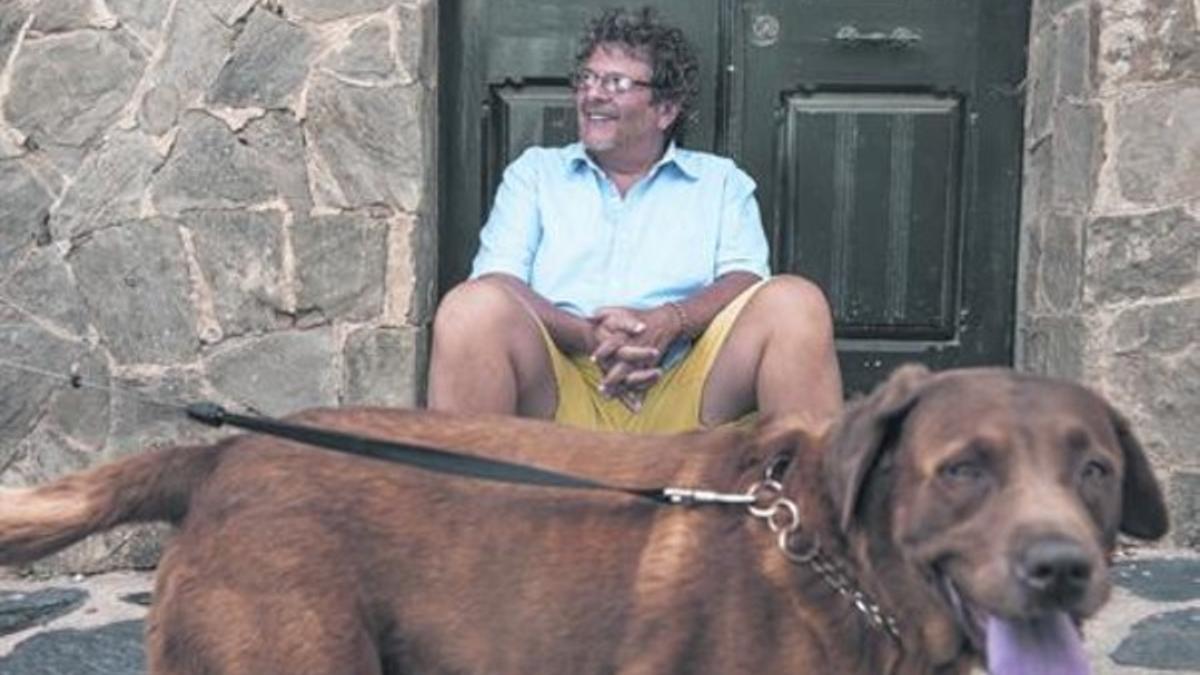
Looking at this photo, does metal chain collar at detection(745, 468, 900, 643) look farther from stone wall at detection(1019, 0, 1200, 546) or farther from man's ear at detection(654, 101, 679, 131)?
stone wall at detection(1019, 0, 1200, 546)

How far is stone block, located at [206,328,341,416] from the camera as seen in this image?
18.2 feet

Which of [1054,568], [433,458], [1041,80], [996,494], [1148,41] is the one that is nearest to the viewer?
[1054,568]

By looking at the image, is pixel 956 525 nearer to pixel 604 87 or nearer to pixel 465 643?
→ pixel 465 643

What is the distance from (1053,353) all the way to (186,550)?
11.5 ft

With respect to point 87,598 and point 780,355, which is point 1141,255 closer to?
point 780,355

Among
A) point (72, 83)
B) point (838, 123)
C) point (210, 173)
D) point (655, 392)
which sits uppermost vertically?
point (72, 83)

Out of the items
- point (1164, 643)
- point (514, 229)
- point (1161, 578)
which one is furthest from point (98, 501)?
point (1161, 578)

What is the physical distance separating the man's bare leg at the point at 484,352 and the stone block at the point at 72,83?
1.67 meters

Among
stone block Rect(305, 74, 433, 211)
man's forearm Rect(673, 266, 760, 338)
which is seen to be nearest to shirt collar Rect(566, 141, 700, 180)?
man's forearm Rect(673, 266, 760, 338)

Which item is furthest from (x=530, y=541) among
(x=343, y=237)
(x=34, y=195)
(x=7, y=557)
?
(x=34, y=195)

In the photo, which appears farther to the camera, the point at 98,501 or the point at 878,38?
the point at 878,38

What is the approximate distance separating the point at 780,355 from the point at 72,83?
2480 mm

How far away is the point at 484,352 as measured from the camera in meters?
4.32

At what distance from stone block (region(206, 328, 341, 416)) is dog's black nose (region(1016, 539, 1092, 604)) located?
3.39m
